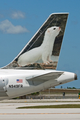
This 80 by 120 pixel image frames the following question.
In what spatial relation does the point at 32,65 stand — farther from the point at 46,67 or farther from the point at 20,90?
the point at 20,90

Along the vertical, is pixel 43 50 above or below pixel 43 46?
below

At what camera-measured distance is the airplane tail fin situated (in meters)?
23.4

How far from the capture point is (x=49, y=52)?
77.2 feet

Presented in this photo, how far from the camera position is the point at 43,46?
23.4m

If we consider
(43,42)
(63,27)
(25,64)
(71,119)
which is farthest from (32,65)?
(71,119)

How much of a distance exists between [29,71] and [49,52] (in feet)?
8.35

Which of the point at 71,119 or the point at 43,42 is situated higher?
the point at 43,42

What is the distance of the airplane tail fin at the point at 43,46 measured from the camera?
23391mm

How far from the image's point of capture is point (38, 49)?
23359 mm

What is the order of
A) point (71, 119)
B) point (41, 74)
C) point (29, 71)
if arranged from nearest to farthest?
1. point (71, 119)
2. point (41, 74)
3. point (29, 71)

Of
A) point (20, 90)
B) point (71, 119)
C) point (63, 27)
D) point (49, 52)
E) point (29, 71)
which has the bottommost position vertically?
point (71, 119)

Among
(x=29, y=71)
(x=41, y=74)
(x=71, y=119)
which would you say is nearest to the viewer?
(x=71, y=119)

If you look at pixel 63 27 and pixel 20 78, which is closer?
pixel 20 78

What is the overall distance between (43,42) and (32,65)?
2.25m
